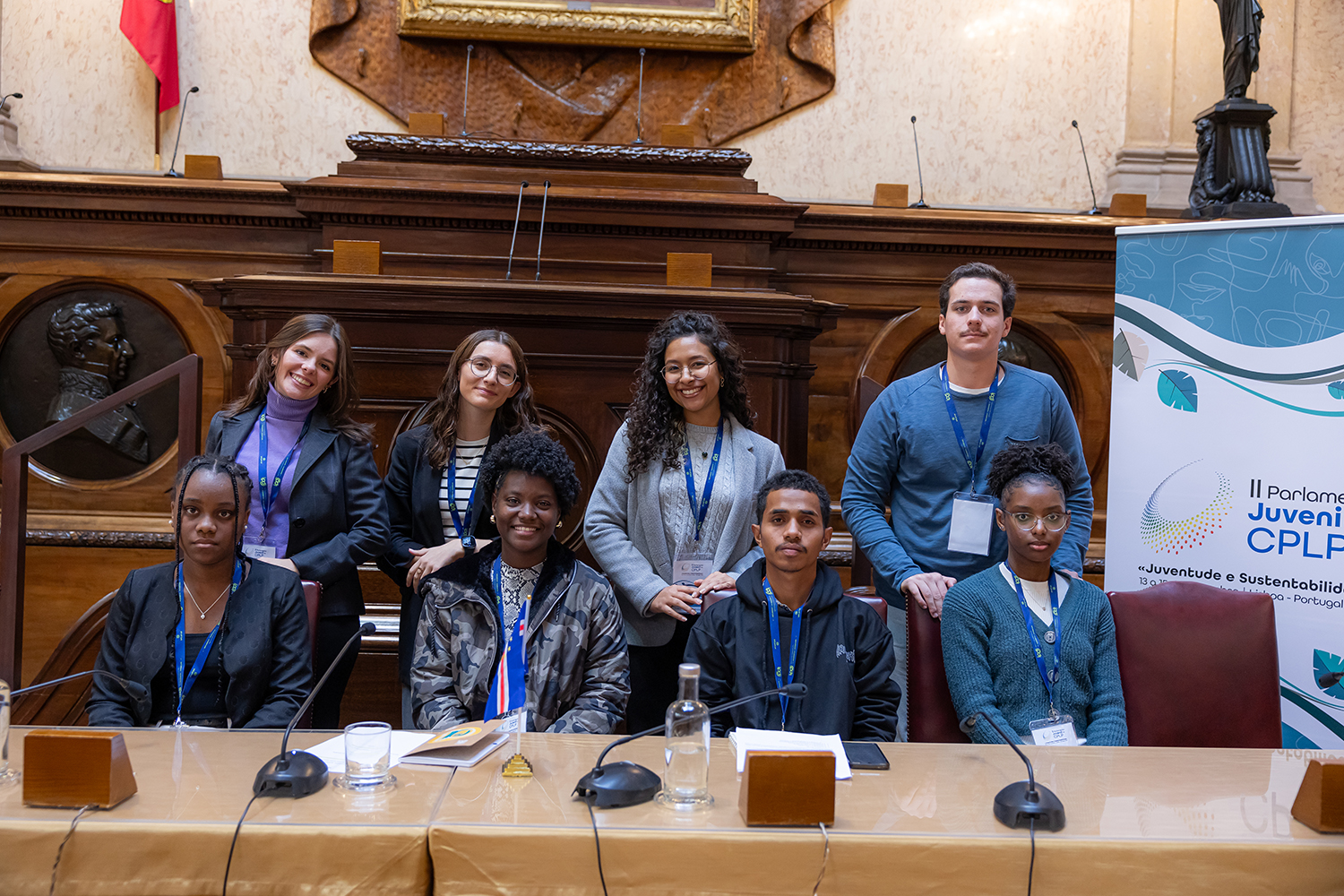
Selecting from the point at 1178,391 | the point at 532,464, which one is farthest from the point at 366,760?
the point at 1178,391

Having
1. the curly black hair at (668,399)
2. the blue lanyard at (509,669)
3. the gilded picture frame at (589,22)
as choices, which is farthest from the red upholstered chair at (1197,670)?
the gilded picture frame at (589,22)

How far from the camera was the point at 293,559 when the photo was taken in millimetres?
2670

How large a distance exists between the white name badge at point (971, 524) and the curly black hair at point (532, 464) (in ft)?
3.11

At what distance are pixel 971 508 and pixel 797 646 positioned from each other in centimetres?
63

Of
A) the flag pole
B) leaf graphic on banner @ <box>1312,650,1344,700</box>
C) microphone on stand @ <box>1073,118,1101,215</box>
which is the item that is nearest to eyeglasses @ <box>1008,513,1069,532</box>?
leaf graphic on banner @ <box>1312,650,1344,700</box>

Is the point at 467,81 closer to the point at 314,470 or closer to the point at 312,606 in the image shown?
the point at 314,470

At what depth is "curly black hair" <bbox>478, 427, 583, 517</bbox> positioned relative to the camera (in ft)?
8.10

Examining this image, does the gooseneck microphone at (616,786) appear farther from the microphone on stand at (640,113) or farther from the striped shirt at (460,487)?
the microphone on stand at (640,113)

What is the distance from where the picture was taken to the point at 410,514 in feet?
9.52

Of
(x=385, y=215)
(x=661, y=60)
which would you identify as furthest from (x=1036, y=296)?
(x=385, y=215)

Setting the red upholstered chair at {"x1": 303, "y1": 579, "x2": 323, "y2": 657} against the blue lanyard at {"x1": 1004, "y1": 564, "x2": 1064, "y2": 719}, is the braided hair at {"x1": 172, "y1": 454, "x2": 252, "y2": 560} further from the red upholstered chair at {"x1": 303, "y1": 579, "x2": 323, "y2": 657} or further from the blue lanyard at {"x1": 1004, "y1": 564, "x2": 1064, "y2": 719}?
the blue lanyard at {"x1": 1004, "y1": 564, "x2": 1064, "y2": 719}

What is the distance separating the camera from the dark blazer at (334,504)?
108 inches

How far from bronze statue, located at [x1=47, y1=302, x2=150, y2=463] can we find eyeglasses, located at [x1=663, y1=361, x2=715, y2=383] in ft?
10.5

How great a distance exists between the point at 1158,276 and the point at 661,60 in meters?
3.38
